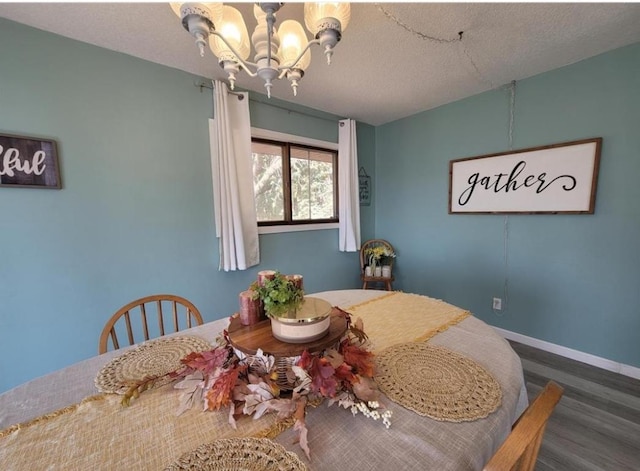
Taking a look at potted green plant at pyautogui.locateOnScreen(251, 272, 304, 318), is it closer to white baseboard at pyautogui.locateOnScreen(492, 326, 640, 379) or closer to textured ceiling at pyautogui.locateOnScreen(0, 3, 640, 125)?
textured ceiling at pyautogui.locateOnScreen(0, 3, 640, 125)


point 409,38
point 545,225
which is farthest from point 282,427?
point 545,225

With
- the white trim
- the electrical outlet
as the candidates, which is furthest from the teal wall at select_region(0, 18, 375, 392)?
the electrical outlet

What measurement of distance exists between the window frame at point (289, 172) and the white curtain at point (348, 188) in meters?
0.09

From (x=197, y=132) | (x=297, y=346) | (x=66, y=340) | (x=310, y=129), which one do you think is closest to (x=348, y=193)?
(x=310, y=129)

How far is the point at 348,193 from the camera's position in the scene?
291 cm

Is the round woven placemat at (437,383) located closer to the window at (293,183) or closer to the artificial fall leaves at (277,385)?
the artificial fall leaves at (277,385)

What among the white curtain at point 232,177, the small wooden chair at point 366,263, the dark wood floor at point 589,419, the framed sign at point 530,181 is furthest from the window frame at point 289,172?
the dark wood floor at point 589,419

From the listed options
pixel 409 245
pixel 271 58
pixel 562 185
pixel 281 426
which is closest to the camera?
pixel 281 426

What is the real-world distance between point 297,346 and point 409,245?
104 inches

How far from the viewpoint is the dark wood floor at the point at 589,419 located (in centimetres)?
126

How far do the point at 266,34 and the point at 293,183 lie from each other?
5.56 feet

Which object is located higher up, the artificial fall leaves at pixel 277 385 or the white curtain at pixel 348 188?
the white curtain at pixel 348 188

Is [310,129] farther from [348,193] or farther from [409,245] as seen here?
[409,245]

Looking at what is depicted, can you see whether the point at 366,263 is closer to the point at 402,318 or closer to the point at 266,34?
the point at 402,318
